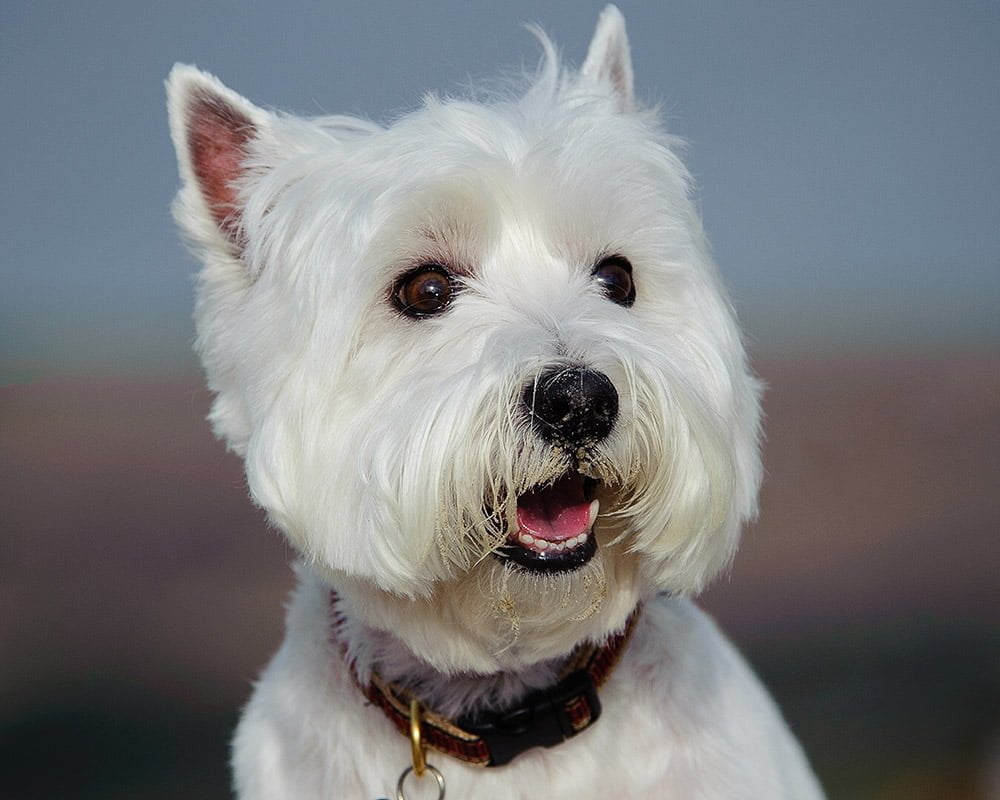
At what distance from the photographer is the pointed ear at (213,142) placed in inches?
103

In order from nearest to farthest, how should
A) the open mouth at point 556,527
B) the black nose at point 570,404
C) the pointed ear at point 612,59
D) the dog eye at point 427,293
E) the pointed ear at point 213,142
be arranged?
1. the black nose at point 570,404
2. the open mouth at point 556,527
3. the dog eye at point 427,293
4. the pointed ear at point 213,142
5. the pointed ear at point 612,59

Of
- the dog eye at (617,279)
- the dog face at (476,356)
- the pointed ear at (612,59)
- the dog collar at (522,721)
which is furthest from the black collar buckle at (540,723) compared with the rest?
the pointed ear at (612,59)

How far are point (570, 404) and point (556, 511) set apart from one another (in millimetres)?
281

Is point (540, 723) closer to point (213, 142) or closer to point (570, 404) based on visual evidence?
point (570, 404)

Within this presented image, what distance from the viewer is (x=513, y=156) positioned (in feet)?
7.70

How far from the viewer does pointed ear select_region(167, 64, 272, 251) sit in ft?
8.59

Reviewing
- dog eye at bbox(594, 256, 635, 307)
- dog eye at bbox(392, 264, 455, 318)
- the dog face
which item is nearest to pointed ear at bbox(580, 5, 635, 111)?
the dog face

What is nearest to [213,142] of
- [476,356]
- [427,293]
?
[427,293]

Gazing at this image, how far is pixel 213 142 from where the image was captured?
2.71m

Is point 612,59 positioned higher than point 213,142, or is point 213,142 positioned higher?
point 612,59

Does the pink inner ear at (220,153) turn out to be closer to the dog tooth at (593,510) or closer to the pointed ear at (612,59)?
the pointed ear at (612,59)

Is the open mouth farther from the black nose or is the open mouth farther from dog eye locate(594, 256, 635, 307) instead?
dog eye locate(594, 256, 635, 307)

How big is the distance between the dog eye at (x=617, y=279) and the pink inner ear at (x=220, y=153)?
853mm

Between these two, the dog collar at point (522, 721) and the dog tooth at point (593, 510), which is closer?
the dog tooth at point (593, 510)
